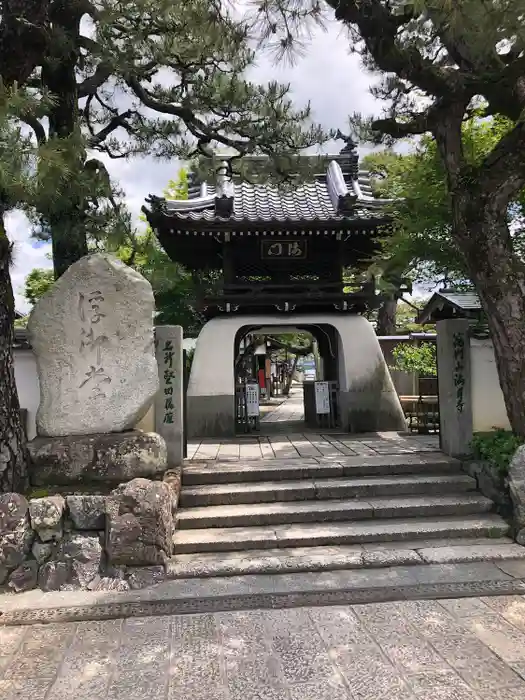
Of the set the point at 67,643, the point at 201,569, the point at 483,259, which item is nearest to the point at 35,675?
the point at 67,643

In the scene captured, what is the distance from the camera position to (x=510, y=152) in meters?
5.64

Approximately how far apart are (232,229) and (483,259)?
19.6 feet

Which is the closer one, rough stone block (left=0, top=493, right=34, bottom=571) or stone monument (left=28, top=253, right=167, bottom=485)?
rough stone block (left=0, top=493, right=34, bottom=571)

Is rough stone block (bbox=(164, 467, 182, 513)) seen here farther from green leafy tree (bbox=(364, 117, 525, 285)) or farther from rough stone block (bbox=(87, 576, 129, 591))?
green leafy tree (bbox=(364, 117, 525, 285))

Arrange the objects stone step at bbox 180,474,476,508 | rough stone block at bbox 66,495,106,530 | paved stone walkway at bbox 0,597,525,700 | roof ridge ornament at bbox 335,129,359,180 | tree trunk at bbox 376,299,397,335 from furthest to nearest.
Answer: tree trunk at bbox 376,299,397,335 → roof ridge ornament at bbox 335,129,359,180 → stone step at bbox 180,474,476,508 → rough stone block at bbox 66,495,106,530 → paved stone walkway at bbox 0,597,525,700

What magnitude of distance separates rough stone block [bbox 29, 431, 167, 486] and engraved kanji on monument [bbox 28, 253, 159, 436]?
0.22m

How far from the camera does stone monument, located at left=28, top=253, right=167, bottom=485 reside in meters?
5.30

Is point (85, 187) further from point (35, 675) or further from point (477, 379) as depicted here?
point (477, 379)

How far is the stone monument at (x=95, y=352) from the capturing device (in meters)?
5.30

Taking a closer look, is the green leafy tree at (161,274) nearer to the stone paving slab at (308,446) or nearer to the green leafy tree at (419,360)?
the stone paving slab at (308,446)

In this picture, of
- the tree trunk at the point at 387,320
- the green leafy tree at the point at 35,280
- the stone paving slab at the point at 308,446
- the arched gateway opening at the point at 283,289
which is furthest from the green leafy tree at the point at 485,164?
the green leafy tree at the point at 35,280

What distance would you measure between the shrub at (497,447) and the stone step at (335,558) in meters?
0.94

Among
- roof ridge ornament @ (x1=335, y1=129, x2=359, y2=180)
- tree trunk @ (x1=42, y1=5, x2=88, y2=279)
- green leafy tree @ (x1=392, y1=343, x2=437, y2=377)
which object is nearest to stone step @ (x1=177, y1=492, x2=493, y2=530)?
tree trunk @ (x1=42, y1=5, x2=88, y2=279)

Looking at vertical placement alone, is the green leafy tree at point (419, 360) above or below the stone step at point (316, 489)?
above
